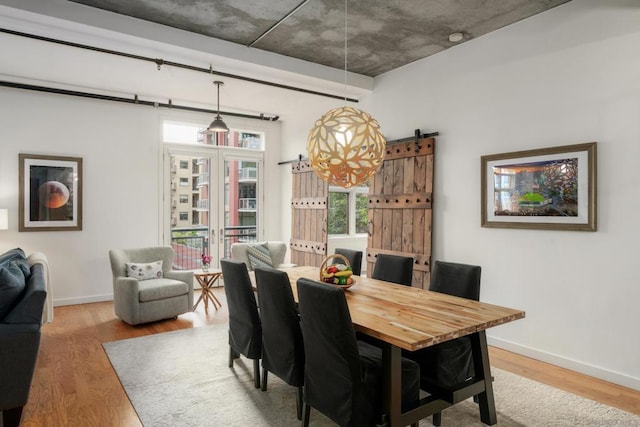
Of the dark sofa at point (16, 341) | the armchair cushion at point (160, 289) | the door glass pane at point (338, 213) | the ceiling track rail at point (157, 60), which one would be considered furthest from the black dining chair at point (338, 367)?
the door glass pane at point (338, 213)

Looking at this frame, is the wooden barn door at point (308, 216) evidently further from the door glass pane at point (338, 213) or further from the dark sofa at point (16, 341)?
the dark sofa at point (16, 341)

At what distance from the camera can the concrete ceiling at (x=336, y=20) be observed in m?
3.38

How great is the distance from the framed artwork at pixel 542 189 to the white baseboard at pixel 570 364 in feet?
3.60

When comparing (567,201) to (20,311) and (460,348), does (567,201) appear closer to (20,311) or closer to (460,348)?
(460,348)

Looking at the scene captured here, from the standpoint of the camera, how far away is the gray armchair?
4.48 metres

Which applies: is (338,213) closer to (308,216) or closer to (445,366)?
(308,216)

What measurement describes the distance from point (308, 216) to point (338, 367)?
14.6ft

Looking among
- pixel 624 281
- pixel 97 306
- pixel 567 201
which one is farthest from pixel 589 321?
pixel 97 306

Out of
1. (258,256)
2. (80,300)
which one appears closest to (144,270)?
(80,300)

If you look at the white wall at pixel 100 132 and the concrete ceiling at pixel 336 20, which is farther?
the white wall at pixel 100 132

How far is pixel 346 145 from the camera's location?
291cm

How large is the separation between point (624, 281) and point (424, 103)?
2.61 metres

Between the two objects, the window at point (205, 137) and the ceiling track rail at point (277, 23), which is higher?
the ceiling track rail at point (277, 23)

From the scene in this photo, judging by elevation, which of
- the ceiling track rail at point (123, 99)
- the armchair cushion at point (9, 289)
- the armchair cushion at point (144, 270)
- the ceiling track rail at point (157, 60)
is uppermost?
the ceiling track rail at point (123, 99)
